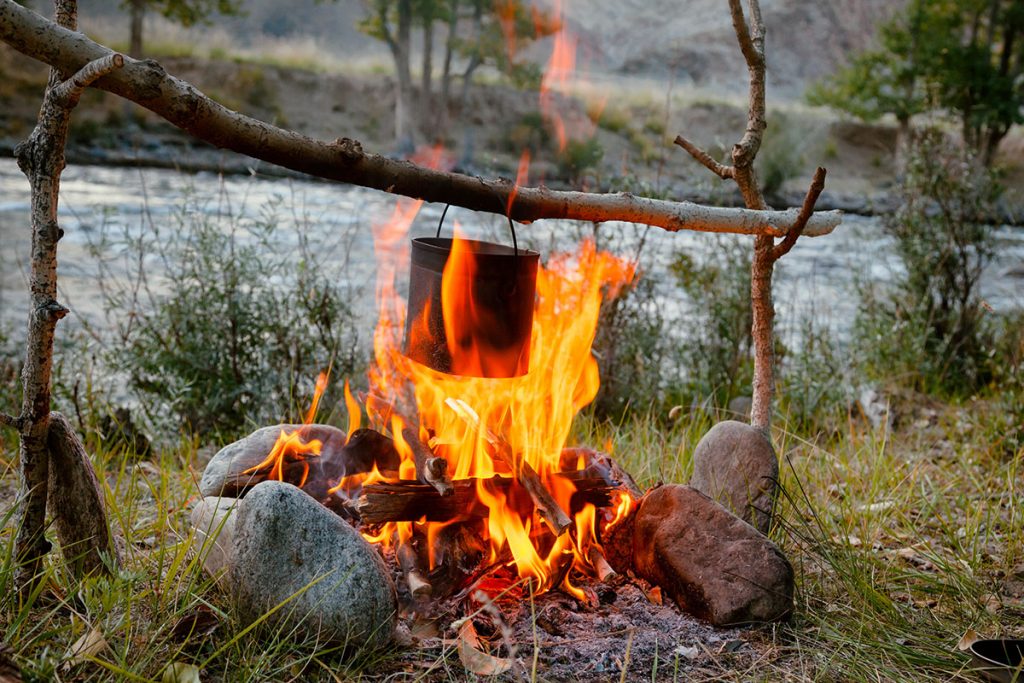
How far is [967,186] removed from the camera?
217 inches

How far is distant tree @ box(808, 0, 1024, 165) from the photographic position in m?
18.5

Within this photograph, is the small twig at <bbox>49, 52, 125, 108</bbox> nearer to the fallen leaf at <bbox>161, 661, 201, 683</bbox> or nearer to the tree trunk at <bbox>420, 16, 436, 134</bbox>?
the fallen leaf at <bbox>161, 661, 201, 683</bbox>

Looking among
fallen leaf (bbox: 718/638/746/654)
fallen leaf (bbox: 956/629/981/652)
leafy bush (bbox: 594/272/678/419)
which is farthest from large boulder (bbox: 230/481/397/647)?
leafy bush (bbox: 594/272/678/419)

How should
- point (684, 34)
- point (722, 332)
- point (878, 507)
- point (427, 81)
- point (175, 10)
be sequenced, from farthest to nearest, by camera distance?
1. point (684, 34)
2. point (427, 81)
3. point (175, 10)
4. point (722, 332)
5. point (878, 507)

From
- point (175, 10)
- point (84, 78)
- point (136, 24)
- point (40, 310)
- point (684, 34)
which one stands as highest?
point (684, 34)

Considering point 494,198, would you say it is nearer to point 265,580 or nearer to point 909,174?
point 265,580

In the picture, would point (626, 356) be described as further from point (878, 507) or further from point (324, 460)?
point (324, 460)

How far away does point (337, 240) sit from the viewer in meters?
10.5

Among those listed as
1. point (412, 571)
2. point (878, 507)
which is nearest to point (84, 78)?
point (412, 571)

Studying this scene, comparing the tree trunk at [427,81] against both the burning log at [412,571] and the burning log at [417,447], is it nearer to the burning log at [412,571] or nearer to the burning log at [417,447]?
the burning log at [417,447]

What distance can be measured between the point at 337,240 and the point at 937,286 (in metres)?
7.05

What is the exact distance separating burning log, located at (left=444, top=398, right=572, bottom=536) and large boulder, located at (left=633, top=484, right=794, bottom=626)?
11.8 inches

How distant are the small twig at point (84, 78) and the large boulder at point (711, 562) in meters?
1.86

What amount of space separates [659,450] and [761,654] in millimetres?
1419
